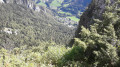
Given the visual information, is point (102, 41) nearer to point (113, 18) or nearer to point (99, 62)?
point (99, 62)

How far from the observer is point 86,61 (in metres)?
5.96

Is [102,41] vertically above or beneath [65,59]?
above

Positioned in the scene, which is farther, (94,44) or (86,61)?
(86,61)

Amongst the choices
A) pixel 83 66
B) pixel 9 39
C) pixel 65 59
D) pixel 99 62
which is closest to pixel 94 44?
pixel 99 62

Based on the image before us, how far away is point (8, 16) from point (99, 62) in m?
201

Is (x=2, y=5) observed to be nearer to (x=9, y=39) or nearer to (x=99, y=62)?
(x=9, y=39)

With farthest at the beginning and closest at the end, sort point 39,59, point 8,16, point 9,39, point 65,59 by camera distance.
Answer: point 8,16 < point 9,39 < point 39,59 < point 65,59

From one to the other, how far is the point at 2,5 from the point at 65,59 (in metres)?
226

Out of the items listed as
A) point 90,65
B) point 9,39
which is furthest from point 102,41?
point 9,39

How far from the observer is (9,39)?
428ft

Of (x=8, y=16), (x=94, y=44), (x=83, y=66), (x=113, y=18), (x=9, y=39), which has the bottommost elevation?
(x=83, y=66)

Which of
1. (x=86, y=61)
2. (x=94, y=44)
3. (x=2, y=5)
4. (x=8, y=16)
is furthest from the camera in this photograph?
(x=2, y=5)

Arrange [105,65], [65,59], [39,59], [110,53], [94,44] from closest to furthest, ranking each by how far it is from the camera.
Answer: [110,53]
[105,65]
[94,44]
[65,59]
[39,59]

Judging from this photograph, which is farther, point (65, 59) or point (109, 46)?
point (65, 59)
